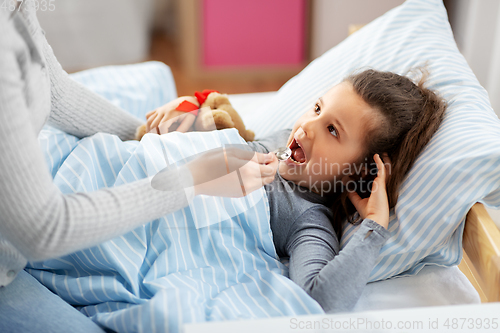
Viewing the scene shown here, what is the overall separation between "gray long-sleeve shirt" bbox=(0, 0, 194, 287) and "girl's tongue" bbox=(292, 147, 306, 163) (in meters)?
0.30

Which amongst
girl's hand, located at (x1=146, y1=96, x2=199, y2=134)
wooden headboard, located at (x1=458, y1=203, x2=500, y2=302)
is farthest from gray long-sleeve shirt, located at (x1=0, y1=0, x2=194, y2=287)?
wooden headboard, located at (x1=458, y1=203, x2=500, y2=302)

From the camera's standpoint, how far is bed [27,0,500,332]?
0.68m

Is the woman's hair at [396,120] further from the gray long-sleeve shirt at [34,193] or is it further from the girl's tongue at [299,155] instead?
the gray long-sleeve shirt at [34,193]

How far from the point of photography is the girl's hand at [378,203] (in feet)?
2.61

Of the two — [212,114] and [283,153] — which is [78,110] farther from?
[283,153]

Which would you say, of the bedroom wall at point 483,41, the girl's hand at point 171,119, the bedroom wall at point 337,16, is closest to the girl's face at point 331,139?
the girl's hand at point 171,119

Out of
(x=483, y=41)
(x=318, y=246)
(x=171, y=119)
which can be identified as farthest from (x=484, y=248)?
(x=483, y=41)

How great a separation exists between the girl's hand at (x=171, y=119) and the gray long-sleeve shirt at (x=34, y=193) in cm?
23

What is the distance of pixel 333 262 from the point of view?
72 cm

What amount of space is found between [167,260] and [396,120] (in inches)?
21.1

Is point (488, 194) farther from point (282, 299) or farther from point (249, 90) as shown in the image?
point (249, 90)

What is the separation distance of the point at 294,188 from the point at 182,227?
26cm

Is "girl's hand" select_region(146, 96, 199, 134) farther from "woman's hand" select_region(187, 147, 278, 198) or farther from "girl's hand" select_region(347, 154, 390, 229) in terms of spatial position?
"girl's hand" select_region(347, 154, 390, 229)

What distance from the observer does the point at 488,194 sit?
0.75 m
